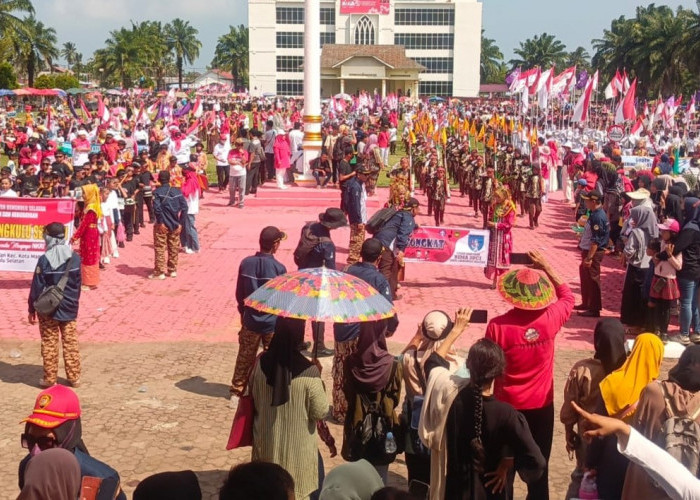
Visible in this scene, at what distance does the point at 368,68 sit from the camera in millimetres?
82312

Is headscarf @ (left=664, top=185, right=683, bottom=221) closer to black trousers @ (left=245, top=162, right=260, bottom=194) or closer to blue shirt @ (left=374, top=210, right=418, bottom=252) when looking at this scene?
blue shirt @ (left=374, top=210, right=418, bottom=252)

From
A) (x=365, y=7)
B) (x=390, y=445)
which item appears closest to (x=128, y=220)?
(x=390, y=445)

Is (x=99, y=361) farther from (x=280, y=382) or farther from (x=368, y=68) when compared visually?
(x=368, y=68)

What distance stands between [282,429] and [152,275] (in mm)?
8980

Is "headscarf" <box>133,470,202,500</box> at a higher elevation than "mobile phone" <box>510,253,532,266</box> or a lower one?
lower

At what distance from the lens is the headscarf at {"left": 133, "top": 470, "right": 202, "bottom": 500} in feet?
10.3

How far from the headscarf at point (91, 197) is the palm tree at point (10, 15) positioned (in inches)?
1947

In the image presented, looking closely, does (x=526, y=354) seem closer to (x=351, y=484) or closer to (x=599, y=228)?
(x=351, y=484)

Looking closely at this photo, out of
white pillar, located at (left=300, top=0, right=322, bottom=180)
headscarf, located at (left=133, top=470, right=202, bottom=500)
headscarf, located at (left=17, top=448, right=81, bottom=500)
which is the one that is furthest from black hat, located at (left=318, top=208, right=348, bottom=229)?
white pillar, located at (left=300, top=0, right=322, bottom=180)

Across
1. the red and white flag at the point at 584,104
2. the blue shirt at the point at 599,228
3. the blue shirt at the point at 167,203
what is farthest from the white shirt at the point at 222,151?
the blue shirt at the point at 599,228

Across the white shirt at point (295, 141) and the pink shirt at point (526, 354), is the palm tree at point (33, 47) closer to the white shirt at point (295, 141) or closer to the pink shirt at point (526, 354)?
the white shirt at point (295, 141)

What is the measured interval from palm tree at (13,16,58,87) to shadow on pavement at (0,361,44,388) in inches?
2103

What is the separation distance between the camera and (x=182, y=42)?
4412 inches

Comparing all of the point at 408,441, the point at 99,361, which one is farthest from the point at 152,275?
the point at 408,441
